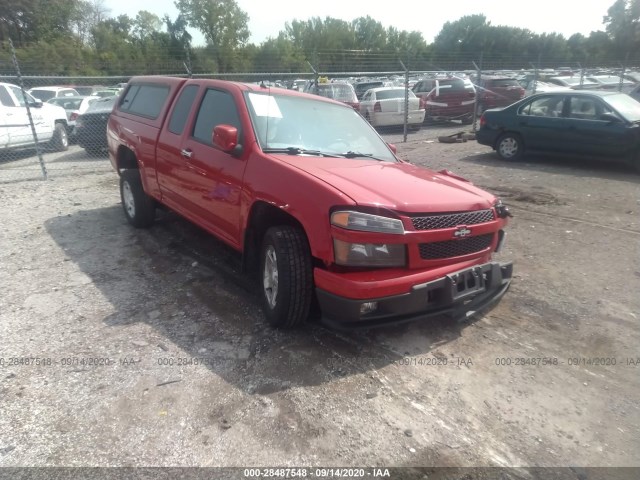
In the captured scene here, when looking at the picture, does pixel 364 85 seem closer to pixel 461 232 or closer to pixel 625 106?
pixel 625 106

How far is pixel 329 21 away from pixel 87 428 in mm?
64602

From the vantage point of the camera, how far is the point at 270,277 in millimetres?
3711

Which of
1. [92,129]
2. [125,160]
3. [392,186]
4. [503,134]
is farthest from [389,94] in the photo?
[392,186]

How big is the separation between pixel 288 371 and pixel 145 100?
430cm

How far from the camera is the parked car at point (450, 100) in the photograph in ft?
58.3

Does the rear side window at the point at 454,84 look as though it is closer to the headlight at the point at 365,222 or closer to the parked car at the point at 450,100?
the parked car at the point at 450,100

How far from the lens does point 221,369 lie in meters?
3.25

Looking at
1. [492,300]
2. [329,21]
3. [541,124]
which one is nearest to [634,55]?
[329,21]

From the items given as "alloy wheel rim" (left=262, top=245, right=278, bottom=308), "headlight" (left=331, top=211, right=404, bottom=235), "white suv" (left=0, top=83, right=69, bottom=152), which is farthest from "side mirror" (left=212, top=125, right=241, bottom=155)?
"white suv" (left=0, top=83, right=69, bottom=152)

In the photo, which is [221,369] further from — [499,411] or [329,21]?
[329,21]

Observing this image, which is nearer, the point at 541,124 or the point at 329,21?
the point at 541,124

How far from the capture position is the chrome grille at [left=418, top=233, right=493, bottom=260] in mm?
3305

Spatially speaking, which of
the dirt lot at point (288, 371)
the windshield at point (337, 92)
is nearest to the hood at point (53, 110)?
the windshield at point (337, 92)

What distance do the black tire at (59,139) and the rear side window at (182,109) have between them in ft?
32.3
